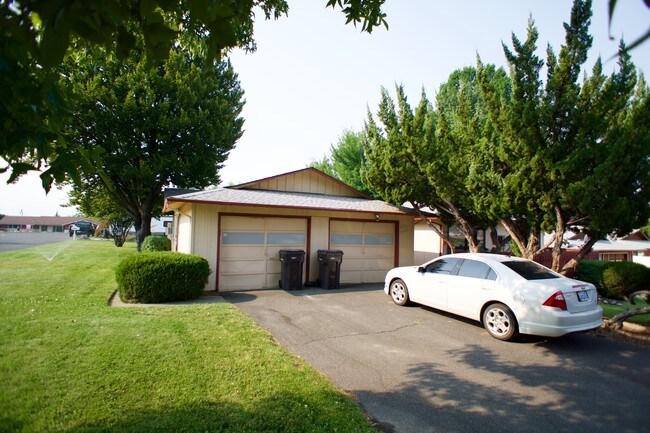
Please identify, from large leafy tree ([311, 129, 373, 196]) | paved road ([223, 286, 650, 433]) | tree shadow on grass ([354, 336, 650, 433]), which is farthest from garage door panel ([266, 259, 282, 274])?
large leafy tree ([311, 129, 373, 196])

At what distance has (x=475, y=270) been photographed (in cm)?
758


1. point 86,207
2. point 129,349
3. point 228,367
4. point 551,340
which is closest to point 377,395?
point 228,367

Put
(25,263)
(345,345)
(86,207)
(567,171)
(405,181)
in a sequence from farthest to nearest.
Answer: (86,207) → (25,263) → (405,181) → (567,171) → (345,345)

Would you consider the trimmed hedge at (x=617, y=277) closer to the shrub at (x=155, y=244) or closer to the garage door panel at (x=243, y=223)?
the garage door panel at (x=243, y=223)

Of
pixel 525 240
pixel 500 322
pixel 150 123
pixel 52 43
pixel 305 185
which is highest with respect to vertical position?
pixel 150 123

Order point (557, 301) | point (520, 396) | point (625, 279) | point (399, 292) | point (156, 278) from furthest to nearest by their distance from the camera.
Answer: point (625, 279)
point (399, 292)
point (156, 278)
point (557, 301)
point (520, 396)

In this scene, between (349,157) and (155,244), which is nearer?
(155,244)

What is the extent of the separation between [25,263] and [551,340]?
2041 centimetres

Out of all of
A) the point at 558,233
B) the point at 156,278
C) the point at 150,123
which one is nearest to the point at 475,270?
the point at 558,233

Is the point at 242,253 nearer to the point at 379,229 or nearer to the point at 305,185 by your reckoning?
the point at 305,185

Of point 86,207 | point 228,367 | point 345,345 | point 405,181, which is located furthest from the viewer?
point 86,207

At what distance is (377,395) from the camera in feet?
14.9

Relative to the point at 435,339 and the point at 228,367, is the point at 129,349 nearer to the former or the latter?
the point at 228,367

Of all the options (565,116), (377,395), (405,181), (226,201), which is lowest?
(377,395)
